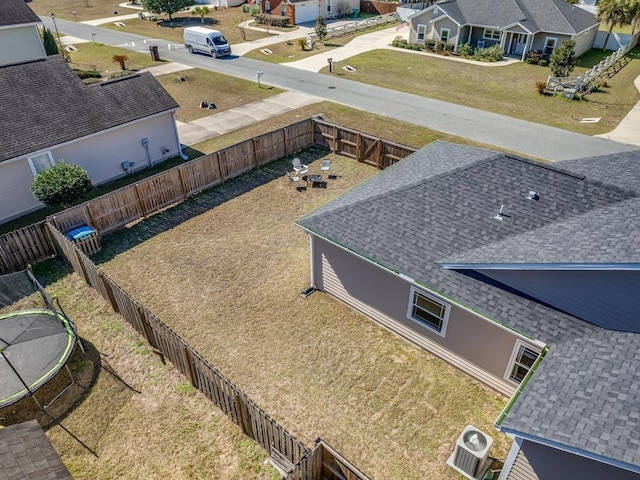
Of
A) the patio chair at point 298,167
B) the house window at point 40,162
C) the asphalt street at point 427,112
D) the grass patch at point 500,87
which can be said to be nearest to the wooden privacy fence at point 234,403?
the house window at point 40,162

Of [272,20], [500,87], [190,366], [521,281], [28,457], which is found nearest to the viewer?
[28,457]

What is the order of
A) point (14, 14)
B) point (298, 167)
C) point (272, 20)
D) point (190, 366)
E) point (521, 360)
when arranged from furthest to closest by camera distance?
point (272, 20), point (14, 14), point (298, 167), point (190, 366), point (521, 360)

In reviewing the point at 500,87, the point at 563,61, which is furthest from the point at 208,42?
the point at 563,61

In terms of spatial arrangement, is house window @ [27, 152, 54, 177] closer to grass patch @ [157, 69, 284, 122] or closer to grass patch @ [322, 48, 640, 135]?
grass patch @ [157, 69, 284, 122]

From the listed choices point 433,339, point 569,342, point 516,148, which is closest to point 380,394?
point 433,339

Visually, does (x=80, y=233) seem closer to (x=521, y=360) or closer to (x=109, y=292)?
(x=109, y=292)

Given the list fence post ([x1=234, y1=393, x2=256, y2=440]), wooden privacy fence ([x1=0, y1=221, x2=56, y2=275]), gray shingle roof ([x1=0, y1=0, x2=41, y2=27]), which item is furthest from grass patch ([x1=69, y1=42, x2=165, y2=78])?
fence post ([x1=234, y1=393, x2=256, y2=440])

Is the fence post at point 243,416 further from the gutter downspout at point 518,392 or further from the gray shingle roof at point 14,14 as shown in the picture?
the gray shingle roof at point 14,14
